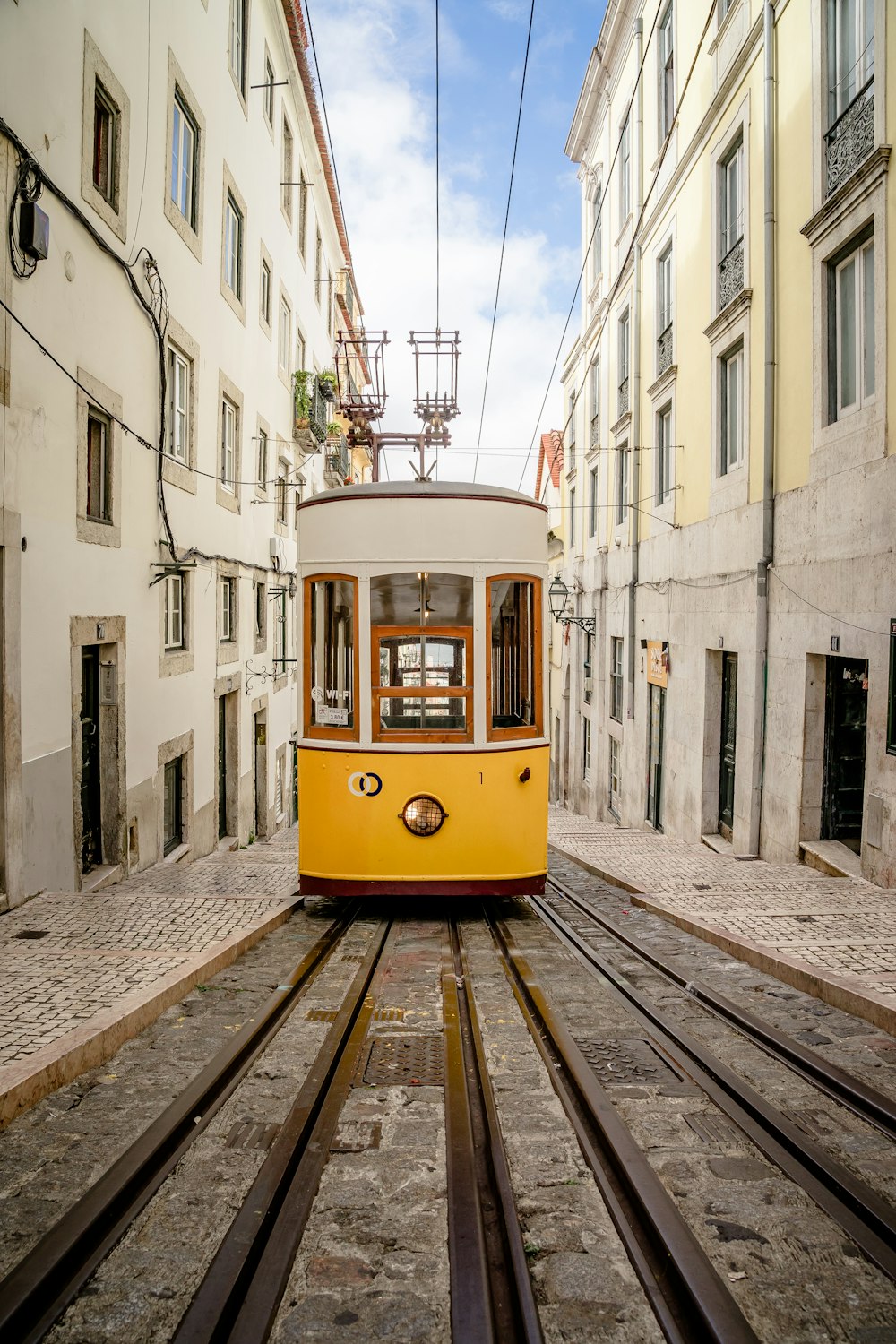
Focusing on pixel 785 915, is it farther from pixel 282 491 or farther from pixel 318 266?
pixel 318 266

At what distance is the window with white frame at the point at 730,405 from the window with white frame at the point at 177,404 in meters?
7.05

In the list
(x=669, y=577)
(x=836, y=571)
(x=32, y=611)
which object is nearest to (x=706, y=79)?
(x=669, y=577)

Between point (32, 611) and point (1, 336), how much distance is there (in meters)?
2.02

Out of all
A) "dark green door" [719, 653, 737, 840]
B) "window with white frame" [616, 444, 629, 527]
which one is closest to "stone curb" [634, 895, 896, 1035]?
"dark green door" [719, 653, 737, 840]

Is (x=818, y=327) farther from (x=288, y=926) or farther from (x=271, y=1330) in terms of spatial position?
(x=271, y=1330)

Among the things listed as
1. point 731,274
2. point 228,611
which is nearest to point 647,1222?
point 731,274

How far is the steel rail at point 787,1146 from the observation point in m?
2.81

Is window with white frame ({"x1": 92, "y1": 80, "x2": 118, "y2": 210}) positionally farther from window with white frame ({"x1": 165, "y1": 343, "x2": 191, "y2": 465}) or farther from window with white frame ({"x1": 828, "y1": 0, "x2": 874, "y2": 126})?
window with white frame ({"x1": 828, "y1": 0, "x2": 874, "y2": 126})

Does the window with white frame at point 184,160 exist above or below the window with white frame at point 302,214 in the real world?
below

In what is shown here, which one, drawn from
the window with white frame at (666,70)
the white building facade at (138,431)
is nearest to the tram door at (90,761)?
the white building facade at (138,431)

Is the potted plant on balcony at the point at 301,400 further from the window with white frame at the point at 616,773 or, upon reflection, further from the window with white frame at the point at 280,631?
the window with white frame at the point at 616,773

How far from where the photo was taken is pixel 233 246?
1423cm

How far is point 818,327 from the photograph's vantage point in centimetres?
914

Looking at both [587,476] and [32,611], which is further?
[587,476]
